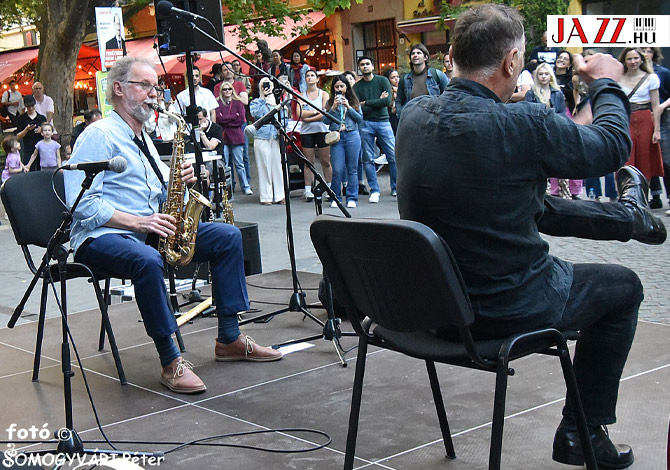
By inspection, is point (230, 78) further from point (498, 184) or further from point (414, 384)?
point (498, 184)

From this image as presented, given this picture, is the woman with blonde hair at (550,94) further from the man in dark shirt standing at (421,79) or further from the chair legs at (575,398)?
the chair legs at (575,398)

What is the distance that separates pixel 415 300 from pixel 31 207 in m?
3.08

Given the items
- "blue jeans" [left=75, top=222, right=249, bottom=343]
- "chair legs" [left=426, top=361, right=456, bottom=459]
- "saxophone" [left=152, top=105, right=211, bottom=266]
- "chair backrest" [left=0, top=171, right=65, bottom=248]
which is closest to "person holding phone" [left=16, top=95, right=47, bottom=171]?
"chair backrest" [left=0, top=171, right=65, bottom=248]

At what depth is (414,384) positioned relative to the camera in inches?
180

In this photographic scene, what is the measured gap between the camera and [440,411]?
3.61 metres

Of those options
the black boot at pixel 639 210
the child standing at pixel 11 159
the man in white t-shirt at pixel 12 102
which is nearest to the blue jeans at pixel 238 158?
the child standing at pixel 11 159

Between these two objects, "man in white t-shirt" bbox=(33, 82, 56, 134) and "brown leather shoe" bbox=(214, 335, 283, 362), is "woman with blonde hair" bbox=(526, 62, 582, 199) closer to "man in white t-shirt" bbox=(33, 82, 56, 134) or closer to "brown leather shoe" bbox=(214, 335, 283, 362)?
"brown leather shoe" bbox=(214, 335, 283, 362)

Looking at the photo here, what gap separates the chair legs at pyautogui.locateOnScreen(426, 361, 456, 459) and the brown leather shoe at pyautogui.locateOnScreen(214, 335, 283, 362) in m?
1.74

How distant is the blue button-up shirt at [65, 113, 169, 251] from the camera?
4.81 meters

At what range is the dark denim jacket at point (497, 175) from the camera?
2.96 meters

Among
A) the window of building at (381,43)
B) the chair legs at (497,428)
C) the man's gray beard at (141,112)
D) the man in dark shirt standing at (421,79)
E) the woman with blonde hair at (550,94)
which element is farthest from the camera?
the window of building at (381,43)

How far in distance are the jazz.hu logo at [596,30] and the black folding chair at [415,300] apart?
9582mm

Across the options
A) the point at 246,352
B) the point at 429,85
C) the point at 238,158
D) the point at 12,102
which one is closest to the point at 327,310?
the point at 246,352

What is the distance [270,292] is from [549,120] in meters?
4.33
